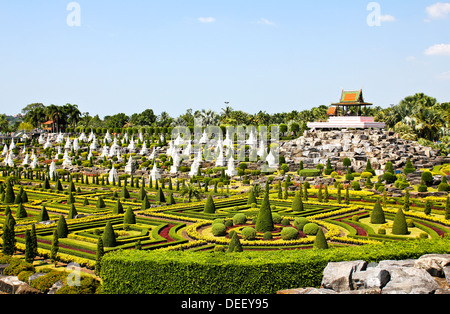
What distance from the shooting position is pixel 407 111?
114m

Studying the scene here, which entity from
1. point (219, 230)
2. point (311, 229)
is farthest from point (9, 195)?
point (311, 229)

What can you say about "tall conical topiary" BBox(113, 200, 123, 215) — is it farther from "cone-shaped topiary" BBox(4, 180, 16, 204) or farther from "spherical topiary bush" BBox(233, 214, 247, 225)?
"cone-shaped topiary" BBox(4, 180, 16, 204)

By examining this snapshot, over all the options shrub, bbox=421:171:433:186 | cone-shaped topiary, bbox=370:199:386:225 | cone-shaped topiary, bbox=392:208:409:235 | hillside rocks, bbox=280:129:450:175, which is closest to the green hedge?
cone-shaped topiary, bbox=392:208:409:235

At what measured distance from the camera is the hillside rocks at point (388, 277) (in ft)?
73.5

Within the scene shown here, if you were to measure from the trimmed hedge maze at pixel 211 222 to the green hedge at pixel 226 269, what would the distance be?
17.1ft

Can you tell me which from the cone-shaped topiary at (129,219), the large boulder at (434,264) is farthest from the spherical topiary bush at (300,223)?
the large boulder at (434,264)

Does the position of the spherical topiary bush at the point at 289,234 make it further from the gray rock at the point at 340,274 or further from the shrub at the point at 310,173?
the shrub at the point at 310,173

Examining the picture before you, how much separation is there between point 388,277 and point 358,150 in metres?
68.2

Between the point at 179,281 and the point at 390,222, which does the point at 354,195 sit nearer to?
the point at 390,222

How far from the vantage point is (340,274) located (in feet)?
79.1

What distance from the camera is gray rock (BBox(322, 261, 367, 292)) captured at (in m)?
23.7

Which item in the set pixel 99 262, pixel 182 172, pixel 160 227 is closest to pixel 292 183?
pixel 182 172

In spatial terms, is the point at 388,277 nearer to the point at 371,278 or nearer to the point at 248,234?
the point at 371,278
